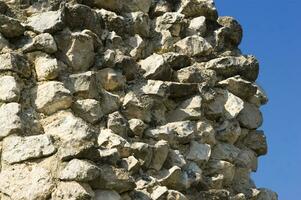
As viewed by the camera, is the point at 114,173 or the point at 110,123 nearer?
the point at 114,173

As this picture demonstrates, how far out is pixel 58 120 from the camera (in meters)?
6.27

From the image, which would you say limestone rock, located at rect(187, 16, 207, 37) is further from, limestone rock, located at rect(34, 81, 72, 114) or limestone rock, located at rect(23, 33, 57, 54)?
limestone rock, located at rect(34, 81, 72, 114)

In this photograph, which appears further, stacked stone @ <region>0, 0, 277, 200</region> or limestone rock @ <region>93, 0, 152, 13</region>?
limestone rock @ <region>93, 0, 152, 13</region>

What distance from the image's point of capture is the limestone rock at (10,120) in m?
6.03

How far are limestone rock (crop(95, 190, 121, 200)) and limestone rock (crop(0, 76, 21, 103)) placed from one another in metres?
1.29

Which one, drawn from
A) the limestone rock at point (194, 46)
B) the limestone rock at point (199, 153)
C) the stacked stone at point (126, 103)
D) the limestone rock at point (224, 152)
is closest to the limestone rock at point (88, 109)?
the stacked stone at point (126, 103)

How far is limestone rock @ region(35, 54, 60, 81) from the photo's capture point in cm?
664

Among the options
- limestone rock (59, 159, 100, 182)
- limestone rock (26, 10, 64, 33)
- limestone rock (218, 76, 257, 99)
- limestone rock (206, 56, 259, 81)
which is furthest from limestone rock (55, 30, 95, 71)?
limestone rock (218, 76, 257, 99)

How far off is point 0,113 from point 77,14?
6.03 feet

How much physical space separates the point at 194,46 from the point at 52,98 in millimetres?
2912

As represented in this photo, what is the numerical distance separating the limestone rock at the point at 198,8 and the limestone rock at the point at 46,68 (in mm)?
2957

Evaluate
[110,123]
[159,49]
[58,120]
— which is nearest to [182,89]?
[159,49]

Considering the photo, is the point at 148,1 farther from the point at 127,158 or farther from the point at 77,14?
the point at 127,158

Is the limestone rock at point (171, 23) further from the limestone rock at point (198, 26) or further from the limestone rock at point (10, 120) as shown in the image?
the limestone rock at point (10, 120)
